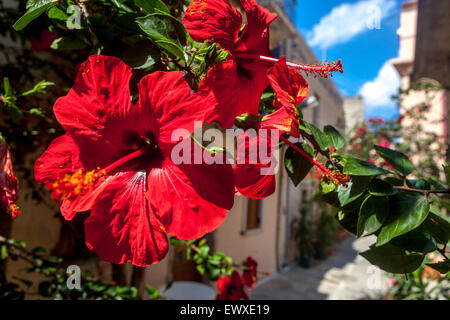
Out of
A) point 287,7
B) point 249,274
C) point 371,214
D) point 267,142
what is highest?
point 287,7

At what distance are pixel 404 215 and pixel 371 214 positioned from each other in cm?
6

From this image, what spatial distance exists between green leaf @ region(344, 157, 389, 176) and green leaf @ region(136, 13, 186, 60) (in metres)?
0.35

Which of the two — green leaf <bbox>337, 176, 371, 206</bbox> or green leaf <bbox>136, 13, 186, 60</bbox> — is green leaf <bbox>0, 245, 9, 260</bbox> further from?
green leaf <bbox>337, 176, 371, 206</bbox>

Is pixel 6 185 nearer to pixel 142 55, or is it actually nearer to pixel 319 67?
pixel 142 55

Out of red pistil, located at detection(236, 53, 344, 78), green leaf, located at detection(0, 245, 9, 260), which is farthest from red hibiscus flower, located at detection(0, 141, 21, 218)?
green leaf, located at detection(0, 245, 9, 260)

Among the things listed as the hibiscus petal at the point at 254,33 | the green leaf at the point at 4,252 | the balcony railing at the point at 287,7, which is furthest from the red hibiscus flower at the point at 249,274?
the balcony railing at the point at 287,7

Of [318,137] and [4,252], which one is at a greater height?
[318,137]

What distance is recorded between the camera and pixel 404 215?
0.51m

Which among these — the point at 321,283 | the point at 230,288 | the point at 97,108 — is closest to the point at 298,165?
the point at 97,108

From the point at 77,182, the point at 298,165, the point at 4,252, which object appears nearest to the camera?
the point at 77,182

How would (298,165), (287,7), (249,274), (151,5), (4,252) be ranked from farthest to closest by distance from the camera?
(287,7), (249,274), (4,252), (298,165), (151,5)

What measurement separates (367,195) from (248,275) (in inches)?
60.1

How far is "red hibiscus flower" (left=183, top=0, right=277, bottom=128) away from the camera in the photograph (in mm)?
409

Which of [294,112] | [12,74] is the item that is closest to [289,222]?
[12,74]
